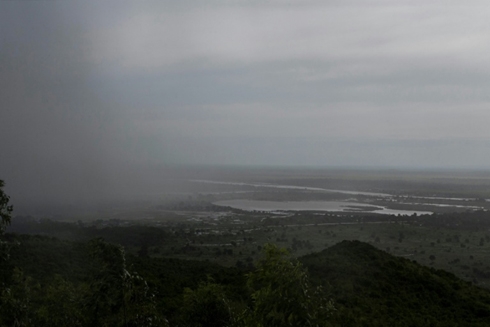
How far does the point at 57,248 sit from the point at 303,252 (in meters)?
19.8

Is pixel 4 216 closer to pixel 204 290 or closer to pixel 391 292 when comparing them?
pixel 204 290

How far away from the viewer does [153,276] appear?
22.0 m

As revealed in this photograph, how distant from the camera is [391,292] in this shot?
2111cm

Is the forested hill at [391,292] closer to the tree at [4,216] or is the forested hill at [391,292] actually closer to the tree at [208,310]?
the tree at [208,310]

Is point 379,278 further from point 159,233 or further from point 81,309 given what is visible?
point 159,233

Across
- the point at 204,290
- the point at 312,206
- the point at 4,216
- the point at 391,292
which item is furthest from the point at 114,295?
the point at 312,206

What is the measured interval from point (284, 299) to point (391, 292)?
Result: 15071mm

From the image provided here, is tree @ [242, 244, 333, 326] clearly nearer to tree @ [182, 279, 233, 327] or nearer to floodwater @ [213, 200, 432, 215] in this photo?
tree @ [182, 279, 233, 327]

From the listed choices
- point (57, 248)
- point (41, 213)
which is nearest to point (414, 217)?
point (57, 248)

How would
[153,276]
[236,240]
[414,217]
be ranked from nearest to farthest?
[153,276] < [236,240] < [414,217]

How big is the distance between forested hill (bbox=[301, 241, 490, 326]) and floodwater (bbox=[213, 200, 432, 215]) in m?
49.1

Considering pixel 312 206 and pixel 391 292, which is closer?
pixel 391 292

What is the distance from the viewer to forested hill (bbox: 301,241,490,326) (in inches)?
699

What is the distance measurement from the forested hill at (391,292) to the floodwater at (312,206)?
4911cm
